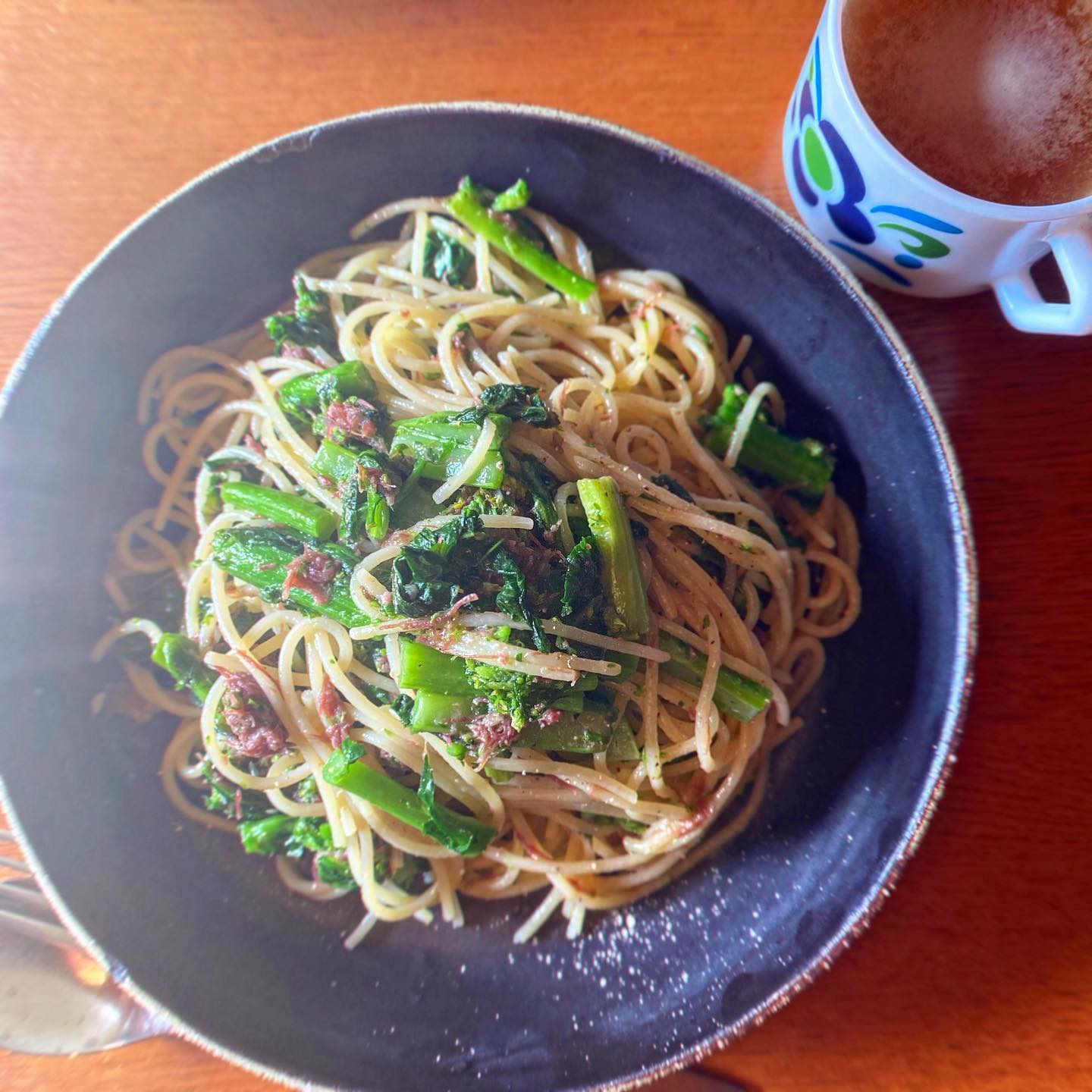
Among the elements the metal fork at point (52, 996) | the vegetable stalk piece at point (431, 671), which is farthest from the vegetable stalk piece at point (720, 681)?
the metal fork at point (52, 996)

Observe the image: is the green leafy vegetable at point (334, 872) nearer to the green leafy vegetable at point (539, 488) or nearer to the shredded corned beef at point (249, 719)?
the shredded corned beef at point (249, 719)

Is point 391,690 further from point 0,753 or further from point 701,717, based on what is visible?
point 0,753

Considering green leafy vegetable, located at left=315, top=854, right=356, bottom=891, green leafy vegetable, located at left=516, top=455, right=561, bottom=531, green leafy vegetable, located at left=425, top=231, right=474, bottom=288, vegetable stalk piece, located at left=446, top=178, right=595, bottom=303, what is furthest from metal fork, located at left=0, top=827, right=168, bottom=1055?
vegetable stalk piece, located at left=446, top=178, right=595, bottom=303

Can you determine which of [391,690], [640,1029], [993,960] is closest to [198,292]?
[391,690]

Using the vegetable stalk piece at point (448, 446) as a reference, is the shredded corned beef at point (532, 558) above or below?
below

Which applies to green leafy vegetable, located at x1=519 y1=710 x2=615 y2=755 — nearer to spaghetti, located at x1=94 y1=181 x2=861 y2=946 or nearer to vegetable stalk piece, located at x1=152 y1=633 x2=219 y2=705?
spaghetti, located at x1=94 y1=181 x2=861 y2=946

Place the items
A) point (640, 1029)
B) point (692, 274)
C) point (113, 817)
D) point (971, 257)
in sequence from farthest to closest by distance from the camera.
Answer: point (692, 274) < point (113, 817) < point (640, 1029) < point (971, 257)
